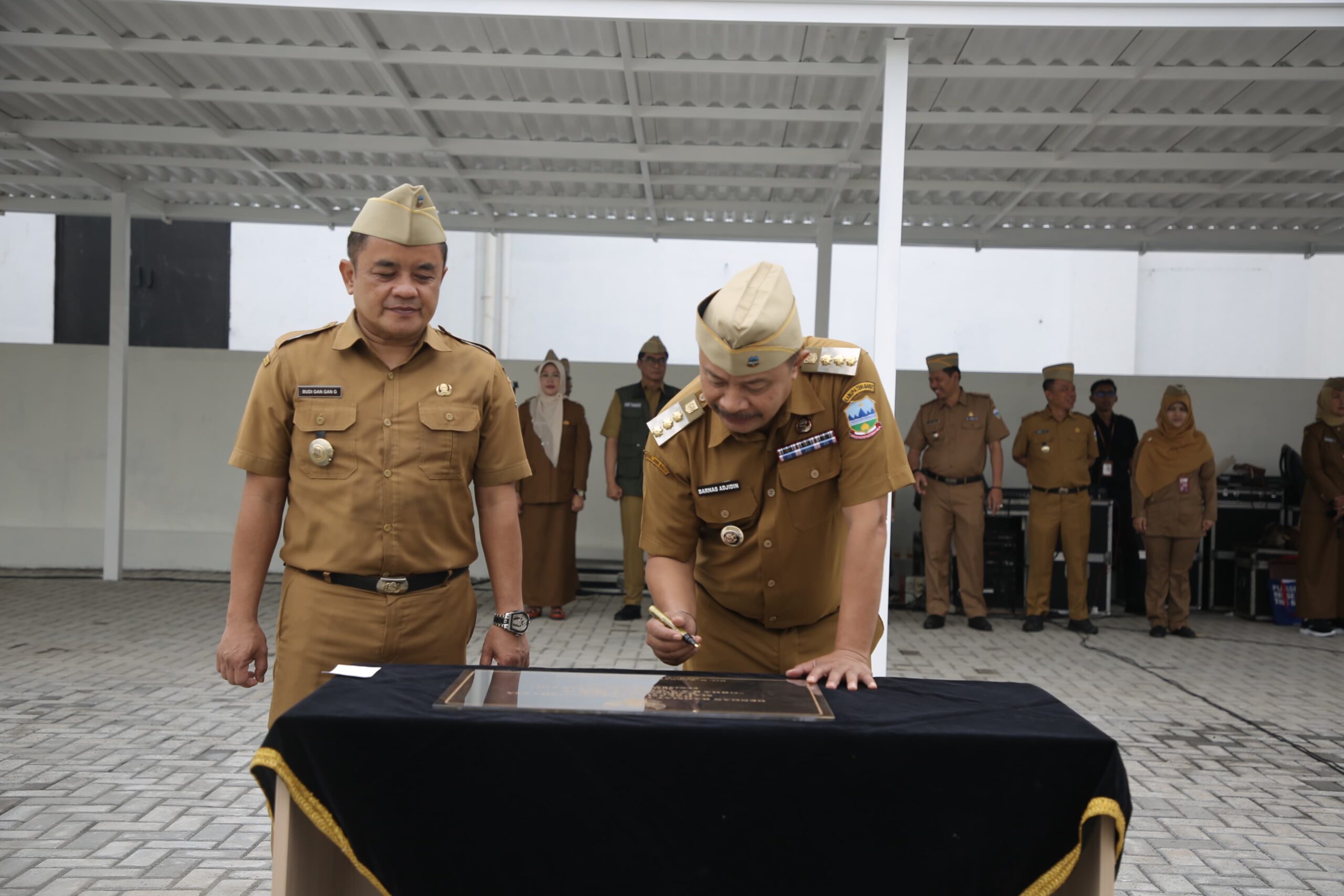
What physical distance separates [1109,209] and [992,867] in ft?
28.3

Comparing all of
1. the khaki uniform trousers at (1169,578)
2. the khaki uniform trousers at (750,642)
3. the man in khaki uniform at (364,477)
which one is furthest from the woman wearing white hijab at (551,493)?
the man in khaki uniform at (364,477)

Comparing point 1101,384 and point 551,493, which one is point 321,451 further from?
point 1101,384

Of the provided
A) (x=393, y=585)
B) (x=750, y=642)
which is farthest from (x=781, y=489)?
(x=393, y=585)

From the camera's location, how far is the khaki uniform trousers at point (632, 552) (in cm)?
836

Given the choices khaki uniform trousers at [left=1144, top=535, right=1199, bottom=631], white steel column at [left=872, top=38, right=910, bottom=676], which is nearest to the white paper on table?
white steel column at [left=872, top=38, right=910, bottom=676]

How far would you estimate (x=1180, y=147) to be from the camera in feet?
24.3

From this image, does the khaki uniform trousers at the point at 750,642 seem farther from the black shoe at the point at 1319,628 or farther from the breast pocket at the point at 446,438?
the black shoe at the point at 1319,628

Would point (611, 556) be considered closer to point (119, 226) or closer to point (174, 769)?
point (119, 226)

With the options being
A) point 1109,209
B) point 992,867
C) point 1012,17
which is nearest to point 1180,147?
point 1109,209

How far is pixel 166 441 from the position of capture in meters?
10.3

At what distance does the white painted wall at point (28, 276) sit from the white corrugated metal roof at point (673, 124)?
2.93 m

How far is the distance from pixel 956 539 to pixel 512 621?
648 centimetres

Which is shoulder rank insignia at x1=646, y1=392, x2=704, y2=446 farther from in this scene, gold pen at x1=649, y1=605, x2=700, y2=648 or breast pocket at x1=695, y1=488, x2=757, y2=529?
gold pen at x1=649, y1=605, x2=700, y2=648

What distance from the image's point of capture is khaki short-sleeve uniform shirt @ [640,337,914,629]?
2477mm
